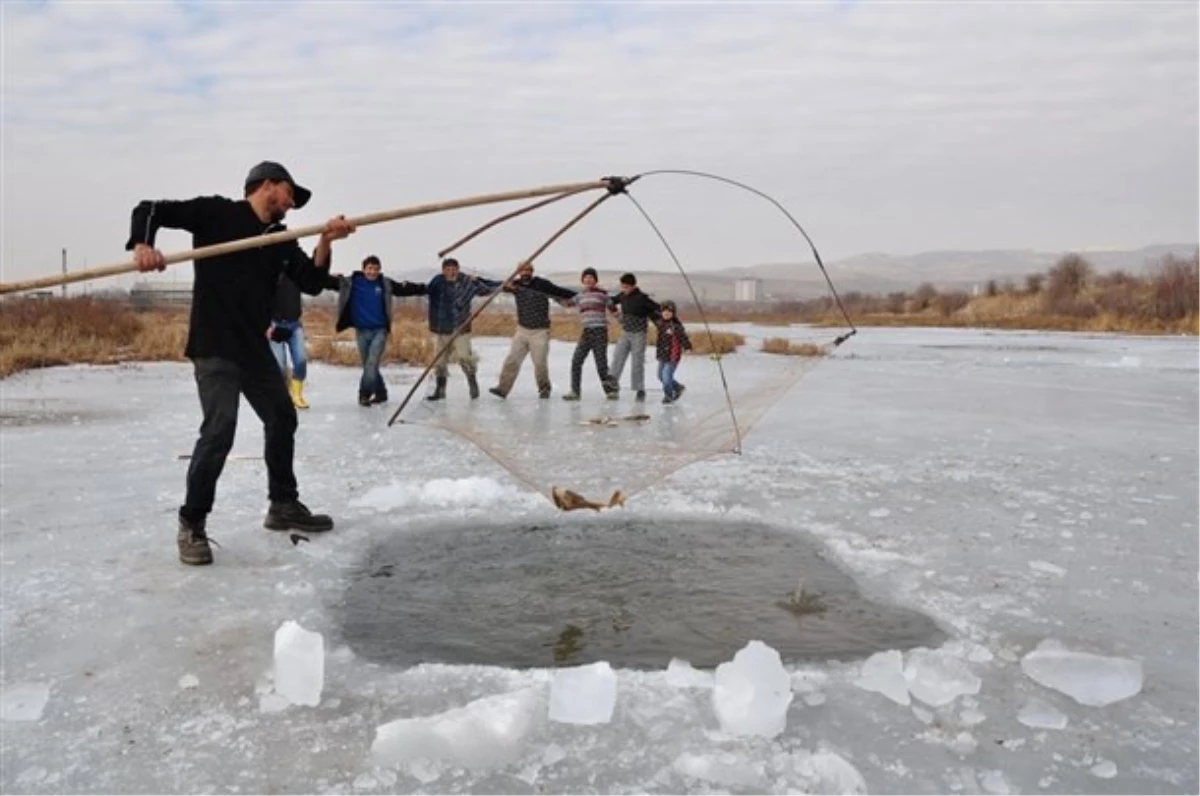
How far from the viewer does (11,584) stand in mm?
3912

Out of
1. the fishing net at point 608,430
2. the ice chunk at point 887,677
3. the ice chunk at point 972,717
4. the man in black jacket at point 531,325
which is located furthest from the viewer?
the man in black jacket at point 531,325

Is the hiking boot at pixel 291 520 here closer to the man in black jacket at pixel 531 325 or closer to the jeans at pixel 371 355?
the jeans at pixel 371 355

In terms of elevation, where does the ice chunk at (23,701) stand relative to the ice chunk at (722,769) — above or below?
above

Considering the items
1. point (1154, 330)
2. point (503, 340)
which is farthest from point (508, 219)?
point (1154, 330)

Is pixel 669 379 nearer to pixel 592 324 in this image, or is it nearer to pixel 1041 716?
pixel 592 324

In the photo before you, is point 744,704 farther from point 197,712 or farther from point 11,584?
point 11,584

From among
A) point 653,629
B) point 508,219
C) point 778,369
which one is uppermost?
point 508,219

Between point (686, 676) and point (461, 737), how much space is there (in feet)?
2.55

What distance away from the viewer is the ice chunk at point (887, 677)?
290 centimetres

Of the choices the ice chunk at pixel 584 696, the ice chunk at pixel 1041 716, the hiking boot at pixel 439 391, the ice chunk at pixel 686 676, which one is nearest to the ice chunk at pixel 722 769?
the ice chunk at pixel 584 696

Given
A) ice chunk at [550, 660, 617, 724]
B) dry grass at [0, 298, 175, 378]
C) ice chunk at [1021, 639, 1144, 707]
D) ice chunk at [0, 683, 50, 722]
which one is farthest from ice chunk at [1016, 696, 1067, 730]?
dry grass at [0, 298, 175, 378]

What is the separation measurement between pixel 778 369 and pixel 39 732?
6096mm

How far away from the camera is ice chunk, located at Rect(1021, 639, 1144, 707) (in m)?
2.95

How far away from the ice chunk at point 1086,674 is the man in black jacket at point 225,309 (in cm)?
335
